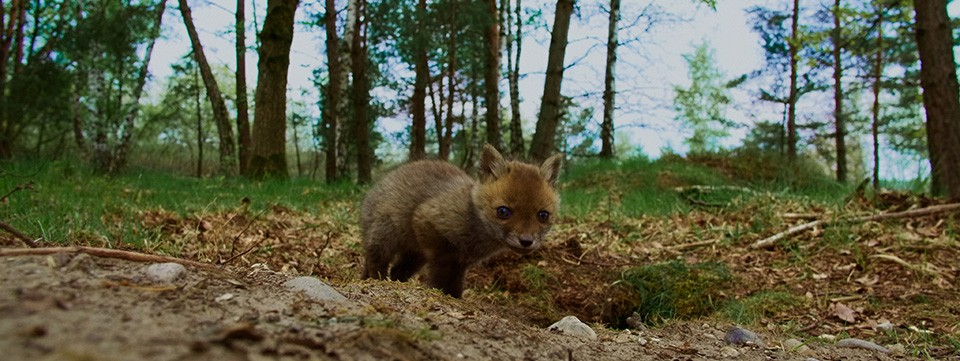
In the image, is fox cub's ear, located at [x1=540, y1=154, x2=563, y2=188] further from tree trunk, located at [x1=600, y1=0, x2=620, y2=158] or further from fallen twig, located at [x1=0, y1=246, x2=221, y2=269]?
tree trunk, located at [x1=600, y1=0, x2=620, y2=158]

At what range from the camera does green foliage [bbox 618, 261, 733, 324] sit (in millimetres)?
4633

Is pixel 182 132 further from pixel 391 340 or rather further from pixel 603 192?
pixel 391 340

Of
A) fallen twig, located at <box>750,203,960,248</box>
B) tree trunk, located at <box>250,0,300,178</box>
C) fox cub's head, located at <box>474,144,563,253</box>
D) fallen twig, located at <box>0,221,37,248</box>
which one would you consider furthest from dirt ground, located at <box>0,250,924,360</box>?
tree trunk, located at <box>250,0,300,178</box>

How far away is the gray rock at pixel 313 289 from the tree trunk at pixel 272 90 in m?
10.5

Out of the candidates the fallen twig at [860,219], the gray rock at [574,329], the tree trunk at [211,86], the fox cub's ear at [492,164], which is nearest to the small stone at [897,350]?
the gray rock at [574,329]

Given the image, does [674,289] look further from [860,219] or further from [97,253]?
[97,253]

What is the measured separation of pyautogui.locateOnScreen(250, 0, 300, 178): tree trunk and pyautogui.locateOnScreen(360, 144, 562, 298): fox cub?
8.21m

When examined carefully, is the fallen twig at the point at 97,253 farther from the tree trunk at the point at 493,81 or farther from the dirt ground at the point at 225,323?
the tree trunk at the point at 493,81

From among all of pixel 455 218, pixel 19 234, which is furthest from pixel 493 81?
pixel 19 234

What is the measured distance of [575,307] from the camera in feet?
15.9

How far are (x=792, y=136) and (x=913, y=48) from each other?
643 centimetres

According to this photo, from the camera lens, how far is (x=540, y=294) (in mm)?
4973

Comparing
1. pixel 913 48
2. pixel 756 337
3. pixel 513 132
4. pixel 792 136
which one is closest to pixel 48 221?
pixel 756 337

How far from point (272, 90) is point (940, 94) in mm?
12616
